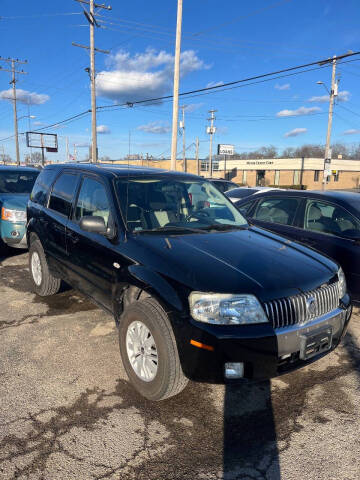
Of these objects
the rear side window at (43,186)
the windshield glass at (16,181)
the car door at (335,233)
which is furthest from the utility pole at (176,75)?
the car door at (335,233)

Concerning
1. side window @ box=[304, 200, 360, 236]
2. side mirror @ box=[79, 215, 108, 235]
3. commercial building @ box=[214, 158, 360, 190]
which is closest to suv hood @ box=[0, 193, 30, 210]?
side mirror @ box=[79, 215, 108, 235]

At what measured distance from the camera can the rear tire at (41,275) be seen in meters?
4.79

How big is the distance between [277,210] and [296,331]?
3.40 m

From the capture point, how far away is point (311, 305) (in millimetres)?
2637

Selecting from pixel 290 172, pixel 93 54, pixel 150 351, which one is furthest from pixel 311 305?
pixel 290 172

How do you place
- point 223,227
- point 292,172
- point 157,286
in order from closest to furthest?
point 157,286 → point 223,227 → point 292,172

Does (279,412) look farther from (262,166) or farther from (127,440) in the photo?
(262,166)

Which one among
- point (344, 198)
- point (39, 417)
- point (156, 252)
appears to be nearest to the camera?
point (39, 417)

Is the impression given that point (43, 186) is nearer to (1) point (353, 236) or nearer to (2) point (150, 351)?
(2) point (150, 351)

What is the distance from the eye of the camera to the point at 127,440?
7.78ft

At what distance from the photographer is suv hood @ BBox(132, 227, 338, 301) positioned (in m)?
2.47

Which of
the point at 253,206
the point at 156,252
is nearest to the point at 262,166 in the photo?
the point at 253,206

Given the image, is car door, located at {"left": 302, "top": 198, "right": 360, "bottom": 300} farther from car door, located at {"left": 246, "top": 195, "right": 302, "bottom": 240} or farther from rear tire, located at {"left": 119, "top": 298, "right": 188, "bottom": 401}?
rear tire, located at {"left": 119, "top": 298, "right": 188, "bottom": 401}

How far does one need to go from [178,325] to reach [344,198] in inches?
141
